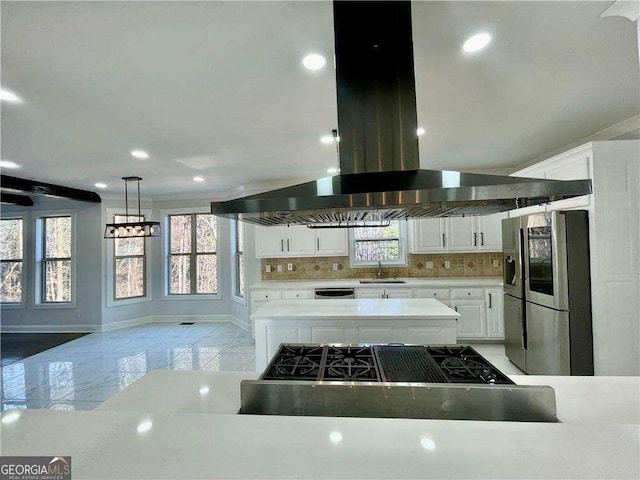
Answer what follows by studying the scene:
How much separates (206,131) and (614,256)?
369 cm

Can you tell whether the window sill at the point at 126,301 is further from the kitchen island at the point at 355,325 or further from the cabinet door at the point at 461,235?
the cabinet door at the point at 461,235

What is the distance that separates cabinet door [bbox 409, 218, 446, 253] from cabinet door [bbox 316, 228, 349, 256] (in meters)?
1.07

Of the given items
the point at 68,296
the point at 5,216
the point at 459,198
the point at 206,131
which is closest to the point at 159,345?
the point at 68,296

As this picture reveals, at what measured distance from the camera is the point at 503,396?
1.09 meters

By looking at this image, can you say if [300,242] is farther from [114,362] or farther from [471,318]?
[114,362]

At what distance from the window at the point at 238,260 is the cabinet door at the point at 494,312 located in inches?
162

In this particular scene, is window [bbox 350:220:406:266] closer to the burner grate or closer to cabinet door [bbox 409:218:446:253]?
cabinet door [bbox 409:218:446:253]

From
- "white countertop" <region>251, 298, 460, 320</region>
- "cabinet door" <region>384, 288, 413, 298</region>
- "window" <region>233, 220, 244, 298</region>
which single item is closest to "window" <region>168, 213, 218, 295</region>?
"window" <region>233, 220, 244, 298</region>

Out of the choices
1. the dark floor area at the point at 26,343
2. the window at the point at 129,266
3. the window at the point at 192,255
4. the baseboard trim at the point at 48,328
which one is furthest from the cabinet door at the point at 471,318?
the baseboard trim at the point at 48,328

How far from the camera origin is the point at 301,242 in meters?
4.91

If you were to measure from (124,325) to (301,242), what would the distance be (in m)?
4.10

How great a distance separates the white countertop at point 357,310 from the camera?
2.60m

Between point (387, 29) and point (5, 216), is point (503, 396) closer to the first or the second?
point (387, 29)

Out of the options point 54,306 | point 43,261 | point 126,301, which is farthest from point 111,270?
point 43,261
